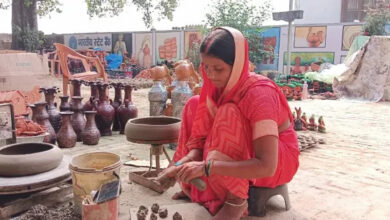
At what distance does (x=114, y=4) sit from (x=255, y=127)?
1314cm

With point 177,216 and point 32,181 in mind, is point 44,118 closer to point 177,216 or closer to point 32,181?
point 32,181

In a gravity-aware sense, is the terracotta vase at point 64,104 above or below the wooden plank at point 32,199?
above

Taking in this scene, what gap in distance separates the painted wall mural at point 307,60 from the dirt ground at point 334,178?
260 inches

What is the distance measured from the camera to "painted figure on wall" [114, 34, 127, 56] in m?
16.5

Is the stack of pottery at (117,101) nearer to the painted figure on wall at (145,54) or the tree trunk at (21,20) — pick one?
the tree trunk at (21,20)

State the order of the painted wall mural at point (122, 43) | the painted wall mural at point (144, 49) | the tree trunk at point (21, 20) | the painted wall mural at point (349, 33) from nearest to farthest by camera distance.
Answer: the painted wall mural at point (349, 33), the tree trunk at point (21, 20), the painted wall mural at point (144, 49), the painted wall mural at point (122, 43)

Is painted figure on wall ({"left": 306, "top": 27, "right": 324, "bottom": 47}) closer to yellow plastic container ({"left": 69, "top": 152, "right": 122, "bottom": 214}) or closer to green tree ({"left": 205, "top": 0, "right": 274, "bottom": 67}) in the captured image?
green tree ({"left": 205, "top": 0, "right": 274, "bottom": 67})

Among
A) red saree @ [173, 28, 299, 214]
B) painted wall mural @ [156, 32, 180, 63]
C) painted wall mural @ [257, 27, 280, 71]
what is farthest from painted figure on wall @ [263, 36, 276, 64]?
red saree @ [173, 28, 299, 214]

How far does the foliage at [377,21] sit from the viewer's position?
9.63 meters

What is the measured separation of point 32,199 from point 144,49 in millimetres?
14370

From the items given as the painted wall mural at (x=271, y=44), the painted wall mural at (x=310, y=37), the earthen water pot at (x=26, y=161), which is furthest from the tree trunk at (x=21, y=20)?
the earthen water pot at (x=26, y=161)

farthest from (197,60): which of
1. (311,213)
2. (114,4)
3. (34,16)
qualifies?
(311,213)

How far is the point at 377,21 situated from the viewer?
968 centimetres

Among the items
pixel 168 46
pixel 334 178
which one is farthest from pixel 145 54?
pixel 334 178
